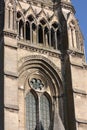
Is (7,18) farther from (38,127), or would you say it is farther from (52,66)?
(38,127)

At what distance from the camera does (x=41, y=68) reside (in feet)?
96.8

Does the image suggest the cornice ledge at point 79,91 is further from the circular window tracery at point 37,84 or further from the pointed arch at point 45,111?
the circular window tracery at point 37,84

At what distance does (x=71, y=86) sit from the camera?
1133 inches

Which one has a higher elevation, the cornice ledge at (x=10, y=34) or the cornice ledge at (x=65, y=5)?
the cornice ledge at (x=65, y=5)

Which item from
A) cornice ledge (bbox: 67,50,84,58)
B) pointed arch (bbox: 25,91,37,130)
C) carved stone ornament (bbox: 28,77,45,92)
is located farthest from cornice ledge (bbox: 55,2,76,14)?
pointed arch (bbox: 25,91,37,130)

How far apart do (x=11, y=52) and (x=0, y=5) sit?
4.49 meters

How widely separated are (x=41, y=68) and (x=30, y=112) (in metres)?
3.30

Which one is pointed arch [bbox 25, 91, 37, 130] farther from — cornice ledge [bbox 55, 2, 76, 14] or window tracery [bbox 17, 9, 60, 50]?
cornice ledge [bbox 55, 2, 76, 14]

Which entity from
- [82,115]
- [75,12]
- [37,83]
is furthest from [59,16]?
[82,115]

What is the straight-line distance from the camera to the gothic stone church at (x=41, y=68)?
26578mm

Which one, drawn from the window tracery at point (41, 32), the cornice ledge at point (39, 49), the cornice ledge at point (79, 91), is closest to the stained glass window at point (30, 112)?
the cornice ledge at point (79, 91)

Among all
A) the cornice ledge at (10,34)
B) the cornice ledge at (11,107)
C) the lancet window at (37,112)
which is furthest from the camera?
the cornice ledge at (10,34)

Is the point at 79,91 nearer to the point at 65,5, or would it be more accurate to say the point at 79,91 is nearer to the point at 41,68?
the point at 41,68

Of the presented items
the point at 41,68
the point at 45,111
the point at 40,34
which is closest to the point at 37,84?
the point at 41,68
